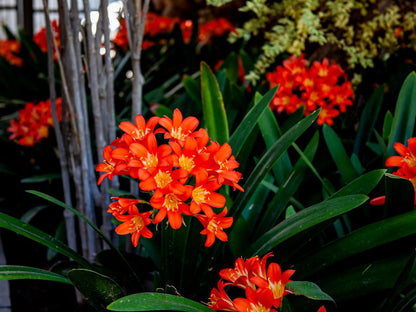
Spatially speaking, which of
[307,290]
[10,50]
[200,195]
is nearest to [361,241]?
[307,290]

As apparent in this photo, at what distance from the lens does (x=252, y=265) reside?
651 mm

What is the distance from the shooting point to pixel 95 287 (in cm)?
77

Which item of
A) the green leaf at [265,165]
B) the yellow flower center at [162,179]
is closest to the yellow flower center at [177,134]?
the yellow flower center at [162,179]

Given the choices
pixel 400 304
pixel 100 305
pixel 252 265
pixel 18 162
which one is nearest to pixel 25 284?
pixel 18 162

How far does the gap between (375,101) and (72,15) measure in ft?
3.09

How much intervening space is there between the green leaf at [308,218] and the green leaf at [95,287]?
0.29 m

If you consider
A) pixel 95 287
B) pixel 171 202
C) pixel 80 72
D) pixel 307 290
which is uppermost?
pixel 80 72

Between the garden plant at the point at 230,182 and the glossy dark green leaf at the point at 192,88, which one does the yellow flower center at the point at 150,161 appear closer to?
the garden plant at the point at 230,182

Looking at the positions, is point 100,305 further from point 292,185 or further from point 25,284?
point 25,284

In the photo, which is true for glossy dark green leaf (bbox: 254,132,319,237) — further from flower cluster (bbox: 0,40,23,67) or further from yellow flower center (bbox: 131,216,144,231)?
flower cluster (bbox: 0,40,23,67)

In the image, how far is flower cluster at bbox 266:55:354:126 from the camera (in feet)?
4.27

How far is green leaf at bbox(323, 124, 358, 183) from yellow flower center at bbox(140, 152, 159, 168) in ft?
1.98

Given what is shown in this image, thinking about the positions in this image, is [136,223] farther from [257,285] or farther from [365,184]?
[365,184]

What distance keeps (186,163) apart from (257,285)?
208mm
